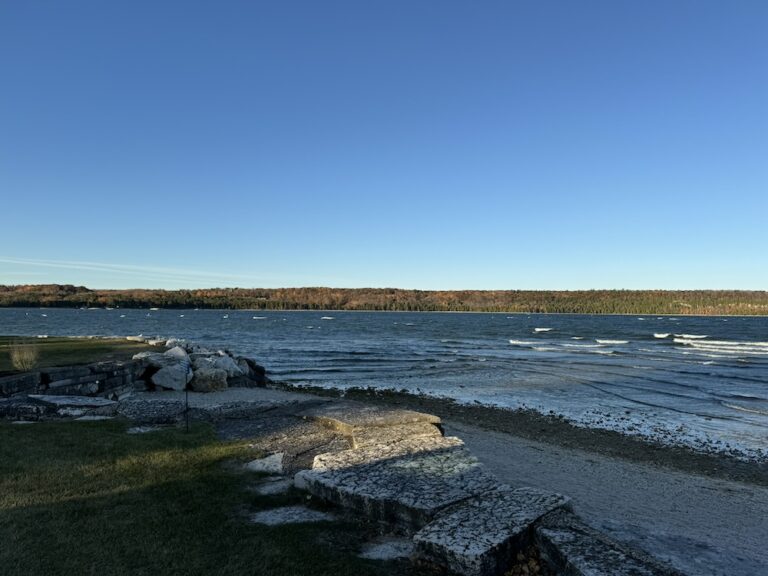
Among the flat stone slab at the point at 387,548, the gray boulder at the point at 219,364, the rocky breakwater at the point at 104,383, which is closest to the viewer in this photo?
the flat stone slab at the point at 387,548

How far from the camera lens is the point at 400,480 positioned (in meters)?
6.02

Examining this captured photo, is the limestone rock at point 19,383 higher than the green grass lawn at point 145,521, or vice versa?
the limestone rock at point 19,383

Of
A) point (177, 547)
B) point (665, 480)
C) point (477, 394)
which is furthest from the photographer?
point (477, 394)

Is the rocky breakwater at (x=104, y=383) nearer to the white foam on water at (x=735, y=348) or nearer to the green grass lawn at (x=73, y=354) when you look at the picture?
the green grass lawn at (x=73, y=354)

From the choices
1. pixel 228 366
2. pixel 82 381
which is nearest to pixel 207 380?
pixel 228 366

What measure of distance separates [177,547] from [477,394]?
18.2 meters

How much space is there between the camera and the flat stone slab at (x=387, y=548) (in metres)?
4.71

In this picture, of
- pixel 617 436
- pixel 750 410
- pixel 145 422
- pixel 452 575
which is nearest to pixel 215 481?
pixel 452 575

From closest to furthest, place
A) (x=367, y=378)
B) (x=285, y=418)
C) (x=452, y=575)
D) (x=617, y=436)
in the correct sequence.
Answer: (x=452, y=575), (x=285, y=418), (x=617, y=436), (x=367, y=378)

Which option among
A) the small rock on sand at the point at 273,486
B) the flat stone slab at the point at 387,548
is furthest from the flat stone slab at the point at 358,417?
the flat stone slab at the point at 387,548

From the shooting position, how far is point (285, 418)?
10.8 meters

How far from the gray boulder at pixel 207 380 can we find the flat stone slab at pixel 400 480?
1050 cm

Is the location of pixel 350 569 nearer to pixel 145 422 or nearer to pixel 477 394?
pixel 145 422

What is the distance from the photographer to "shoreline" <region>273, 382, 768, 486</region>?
11164mm
